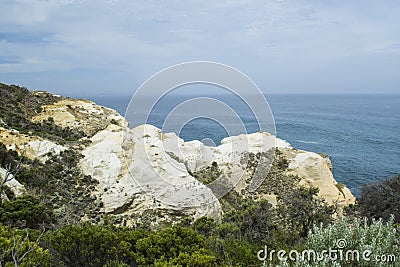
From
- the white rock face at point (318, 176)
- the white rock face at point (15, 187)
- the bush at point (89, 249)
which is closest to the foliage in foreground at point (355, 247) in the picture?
the bush at point (89, 249)

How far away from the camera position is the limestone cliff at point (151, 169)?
13289mm

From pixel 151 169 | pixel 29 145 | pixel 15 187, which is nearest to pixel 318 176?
pixel 151 169

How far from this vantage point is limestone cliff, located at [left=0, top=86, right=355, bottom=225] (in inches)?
A: 523

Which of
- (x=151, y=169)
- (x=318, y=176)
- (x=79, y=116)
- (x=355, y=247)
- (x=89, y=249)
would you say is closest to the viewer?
(x=355, y=247)

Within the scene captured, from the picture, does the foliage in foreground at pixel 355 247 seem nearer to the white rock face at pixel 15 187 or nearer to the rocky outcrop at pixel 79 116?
the white rock face at pixel 15 187

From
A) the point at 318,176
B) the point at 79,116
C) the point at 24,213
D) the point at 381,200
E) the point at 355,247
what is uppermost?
the point at 79,116

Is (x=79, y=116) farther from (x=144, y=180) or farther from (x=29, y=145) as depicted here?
(x=144, y=180)

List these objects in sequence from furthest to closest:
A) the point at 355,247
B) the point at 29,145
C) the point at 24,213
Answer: the point at 29,145 → the point at 24,213 → the point at 355,247

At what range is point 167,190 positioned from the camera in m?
14.0

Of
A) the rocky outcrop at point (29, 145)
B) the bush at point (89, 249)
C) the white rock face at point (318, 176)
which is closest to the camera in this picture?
the bush at point (89, 249)

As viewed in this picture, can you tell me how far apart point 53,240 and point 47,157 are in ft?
35.5

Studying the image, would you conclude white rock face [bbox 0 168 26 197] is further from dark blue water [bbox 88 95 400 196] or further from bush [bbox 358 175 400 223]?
dark blue water [bbox 88 95 400 196]

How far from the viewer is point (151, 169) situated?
1516 cm

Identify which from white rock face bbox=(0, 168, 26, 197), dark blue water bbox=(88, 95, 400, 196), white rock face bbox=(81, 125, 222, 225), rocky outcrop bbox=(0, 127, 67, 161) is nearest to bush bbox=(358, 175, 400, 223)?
white rock face bbox=(81, 125, 222, 225)
